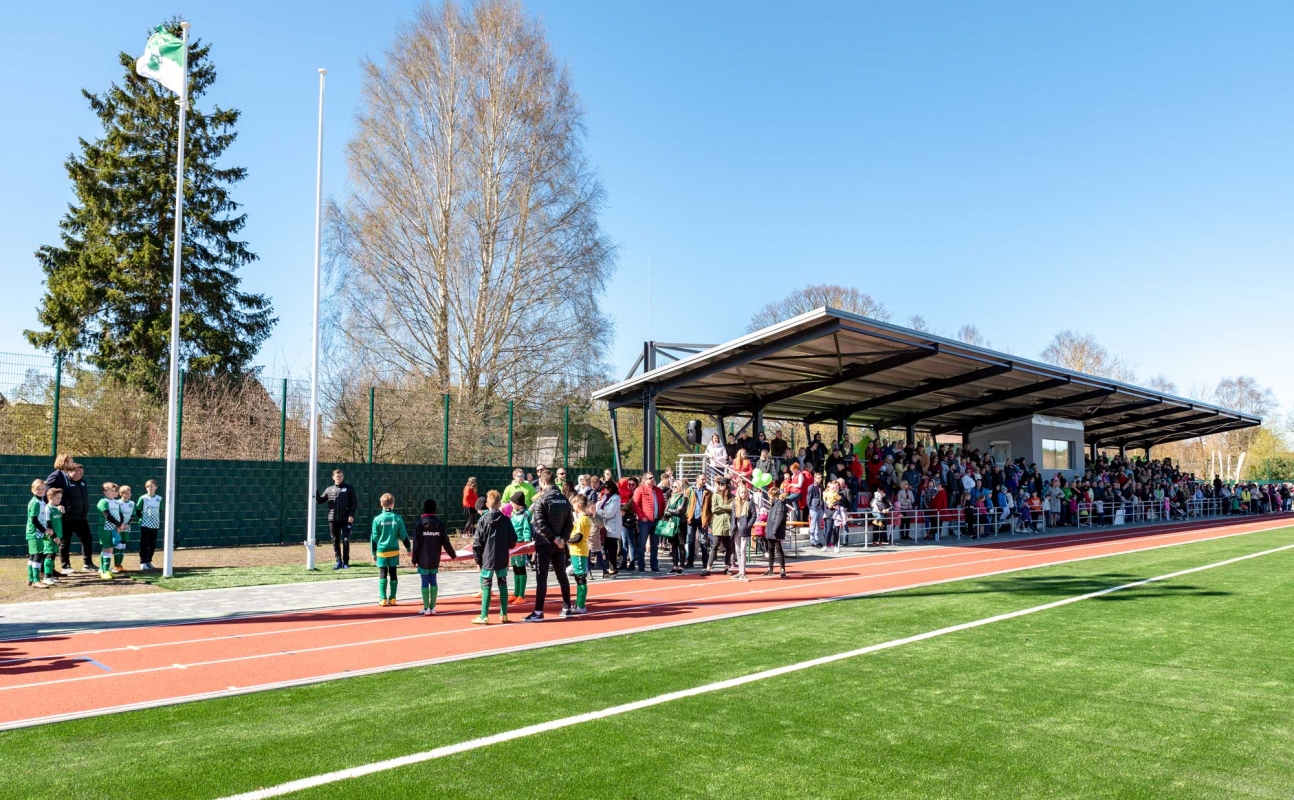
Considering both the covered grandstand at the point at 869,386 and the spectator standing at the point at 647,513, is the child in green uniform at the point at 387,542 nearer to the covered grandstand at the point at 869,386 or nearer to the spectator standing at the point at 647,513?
the spectator standing at the point at 647,513

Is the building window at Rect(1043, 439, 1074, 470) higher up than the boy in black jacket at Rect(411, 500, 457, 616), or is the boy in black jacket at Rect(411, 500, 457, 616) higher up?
the building window at Rect(1043, 439, 1074, 470)

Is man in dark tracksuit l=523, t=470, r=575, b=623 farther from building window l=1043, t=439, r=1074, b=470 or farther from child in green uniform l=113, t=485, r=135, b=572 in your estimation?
building window l=1043, t=439, r=1074, b=470

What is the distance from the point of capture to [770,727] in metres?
6.07

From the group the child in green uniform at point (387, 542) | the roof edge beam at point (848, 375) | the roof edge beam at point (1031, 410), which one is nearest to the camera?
the child in green uniform at point (387, 542)

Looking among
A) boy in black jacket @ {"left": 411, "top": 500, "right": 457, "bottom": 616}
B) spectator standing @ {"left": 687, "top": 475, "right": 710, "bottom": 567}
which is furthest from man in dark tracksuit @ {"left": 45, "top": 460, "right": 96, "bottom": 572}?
spectator standing @ {"left": 687, "top": 475, "right": 710, "bottom": 567}

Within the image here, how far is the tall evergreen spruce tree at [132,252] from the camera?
3116 centimetres

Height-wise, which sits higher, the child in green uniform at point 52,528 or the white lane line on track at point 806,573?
the child in green uniform at point 52,528

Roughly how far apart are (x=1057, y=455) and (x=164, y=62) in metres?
34.1

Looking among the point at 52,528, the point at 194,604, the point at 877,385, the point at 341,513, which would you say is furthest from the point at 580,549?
the point at 877,385

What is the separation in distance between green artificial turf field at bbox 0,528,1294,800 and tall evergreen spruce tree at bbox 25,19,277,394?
2737 centimetres

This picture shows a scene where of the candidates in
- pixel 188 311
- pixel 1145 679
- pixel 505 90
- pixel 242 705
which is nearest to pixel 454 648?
pixel 242 705

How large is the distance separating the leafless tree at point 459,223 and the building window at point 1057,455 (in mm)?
19898

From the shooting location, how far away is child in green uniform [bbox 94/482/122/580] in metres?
14.5

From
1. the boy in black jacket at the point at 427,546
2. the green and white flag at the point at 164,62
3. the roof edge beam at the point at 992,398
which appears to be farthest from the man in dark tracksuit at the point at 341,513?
the roof edge beam at the point at 992,398
